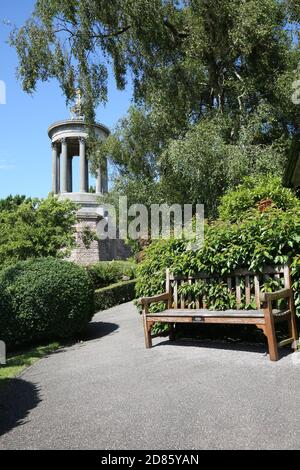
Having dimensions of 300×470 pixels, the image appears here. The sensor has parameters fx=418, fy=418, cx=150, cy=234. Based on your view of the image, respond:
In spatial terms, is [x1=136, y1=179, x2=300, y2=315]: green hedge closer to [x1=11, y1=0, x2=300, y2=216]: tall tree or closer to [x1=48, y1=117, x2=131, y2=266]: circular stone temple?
[x1=11, y1=0, x2=300, y2=216]: tall tree

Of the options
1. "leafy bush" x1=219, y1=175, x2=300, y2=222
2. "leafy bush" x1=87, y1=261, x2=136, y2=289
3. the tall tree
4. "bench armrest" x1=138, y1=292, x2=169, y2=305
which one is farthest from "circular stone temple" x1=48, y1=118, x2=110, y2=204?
"bench armrest" x1=138, y1=292, x2=169, y2=305

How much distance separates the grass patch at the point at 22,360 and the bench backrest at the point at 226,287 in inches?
106

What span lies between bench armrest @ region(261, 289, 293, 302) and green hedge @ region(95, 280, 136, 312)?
9.95m

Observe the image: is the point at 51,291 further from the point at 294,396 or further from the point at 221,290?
the point at 294,396

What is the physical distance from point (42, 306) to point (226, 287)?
13.4ft

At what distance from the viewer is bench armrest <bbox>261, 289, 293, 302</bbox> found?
17.4 ft

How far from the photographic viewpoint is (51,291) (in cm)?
880

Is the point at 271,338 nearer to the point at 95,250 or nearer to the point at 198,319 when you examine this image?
the point at 198,319

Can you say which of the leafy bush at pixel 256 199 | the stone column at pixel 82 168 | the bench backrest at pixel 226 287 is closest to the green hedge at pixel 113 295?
the leafy bush at pixel 256 199

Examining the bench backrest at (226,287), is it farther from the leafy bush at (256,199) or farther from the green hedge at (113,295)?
the green hedge at (113,295)

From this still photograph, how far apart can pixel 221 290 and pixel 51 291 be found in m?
3.83

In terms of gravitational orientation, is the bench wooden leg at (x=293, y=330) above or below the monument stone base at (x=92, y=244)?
below

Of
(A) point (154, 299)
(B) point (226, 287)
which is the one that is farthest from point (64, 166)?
(B) point (226, 287)

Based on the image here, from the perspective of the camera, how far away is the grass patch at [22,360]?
6.51 metres
